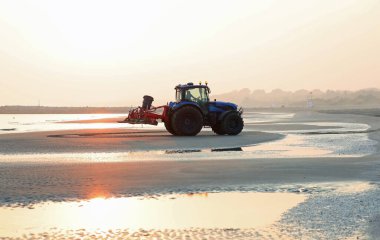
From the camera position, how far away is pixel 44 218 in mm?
8383

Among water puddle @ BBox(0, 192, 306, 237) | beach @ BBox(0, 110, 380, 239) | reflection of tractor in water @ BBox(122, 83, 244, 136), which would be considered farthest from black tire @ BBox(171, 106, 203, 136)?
water puddle @ BBox(0, 192, 306, 237)

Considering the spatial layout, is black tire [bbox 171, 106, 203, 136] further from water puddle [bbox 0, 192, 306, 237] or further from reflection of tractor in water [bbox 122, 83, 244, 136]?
water puddle [bbox 0, 192, 306, 237]

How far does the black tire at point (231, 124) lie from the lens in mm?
29953

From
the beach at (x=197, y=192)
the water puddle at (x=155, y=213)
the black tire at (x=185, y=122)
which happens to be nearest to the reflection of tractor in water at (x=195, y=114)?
the black tire at (x=185, y=122)

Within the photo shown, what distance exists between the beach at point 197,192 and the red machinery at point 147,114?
31.6ft

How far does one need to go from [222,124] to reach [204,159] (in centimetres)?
1239

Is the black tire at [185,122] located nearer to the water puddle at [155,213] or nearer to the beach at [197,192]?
the beach at [197,192]

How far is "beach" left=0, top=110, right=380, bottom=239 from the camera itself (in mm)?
7527

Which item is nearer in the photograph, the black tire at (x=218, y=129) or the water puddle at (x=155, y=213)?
the water puddle at (x=155, y=213)

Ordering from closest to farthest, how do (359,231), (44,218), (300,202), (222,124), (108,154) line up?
(359,231) < (44,218) < (300,202) < (108,154) < (222,124)

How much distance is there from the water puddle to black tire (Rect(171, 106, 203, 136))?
18.4 meters

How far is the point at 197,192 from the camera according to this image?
11.0m

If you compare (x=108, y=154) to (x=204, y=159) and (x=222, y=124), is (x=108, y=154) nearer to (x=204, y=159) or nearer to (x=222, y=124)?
(x=204, y=159)

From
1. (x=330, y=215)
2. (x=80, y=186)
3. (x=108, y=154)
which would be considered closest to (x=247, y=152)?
(x=108, y=154)
